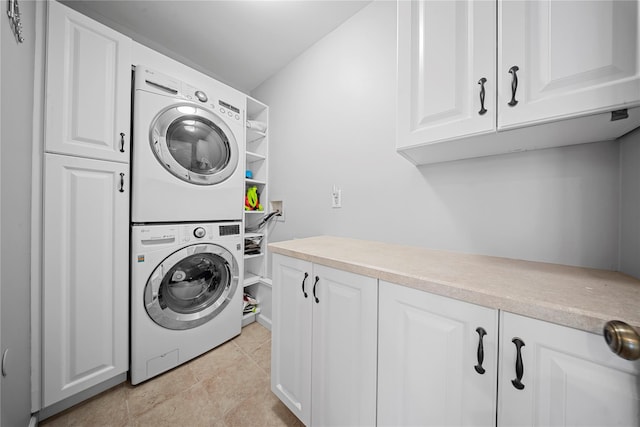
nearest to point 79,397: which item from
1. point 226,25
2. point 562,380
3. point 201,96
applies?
point 201,96

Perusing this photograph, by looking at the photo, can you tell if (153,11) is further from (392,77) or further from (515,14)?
(515,14)

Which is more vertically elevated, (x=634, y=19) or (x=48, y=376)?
(x=634, y=19)

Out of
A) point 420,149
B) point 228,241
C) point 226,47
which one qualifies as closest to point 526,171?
point 420,149

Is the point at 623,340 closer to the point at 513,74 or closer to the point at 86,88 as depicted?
the point at 513,74

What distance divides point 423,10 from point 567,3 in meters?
0.45

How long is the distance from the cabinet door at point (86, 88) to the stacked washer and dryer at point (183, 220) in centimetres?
8

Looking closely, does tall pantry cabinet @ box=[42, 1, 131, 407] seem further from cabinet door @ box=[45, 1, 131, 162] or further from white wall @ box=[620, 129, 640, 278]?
white wall @ box=[620, 129, 640, 278]

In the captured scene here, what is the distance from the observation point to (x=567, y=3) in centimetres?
60

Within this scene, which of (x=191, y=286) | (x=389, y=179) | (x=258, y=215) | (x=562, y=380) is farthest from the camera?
(x=258, y=215)

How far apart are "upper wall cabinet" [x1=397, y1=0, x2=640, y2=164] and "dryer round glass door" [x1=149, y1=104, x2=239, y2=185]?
4.50 ft

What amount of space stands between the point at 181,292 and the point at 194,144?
1.12 m

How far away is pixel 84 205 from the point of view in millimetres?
1144

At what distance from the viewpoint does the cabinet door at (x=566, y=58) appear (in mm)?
536

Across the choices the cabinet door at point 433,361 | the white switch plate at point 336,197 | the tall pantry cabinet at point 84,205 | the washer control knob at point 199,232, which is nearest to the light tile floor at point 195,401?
the tall pantry cabinet at point 84,205
